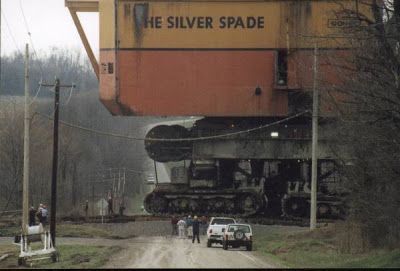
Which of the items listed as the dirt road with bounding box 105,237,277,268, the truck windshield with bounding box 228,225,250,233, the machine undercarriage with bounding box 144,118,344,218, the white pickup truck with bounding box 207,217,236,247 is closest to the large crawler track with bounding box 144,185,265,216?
the machine undercarriage with bounding box 144,118,344,218

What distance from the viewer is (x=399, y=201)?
20.2 meters

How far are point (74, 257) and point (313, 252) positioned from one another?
825 centimetres

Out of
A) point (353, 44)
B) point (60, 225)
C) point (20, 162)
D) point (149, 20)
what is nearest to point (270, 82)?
point (149, 20)

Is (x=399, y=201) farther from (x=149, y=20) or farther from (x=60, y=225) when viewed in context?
(x=60, y=225)

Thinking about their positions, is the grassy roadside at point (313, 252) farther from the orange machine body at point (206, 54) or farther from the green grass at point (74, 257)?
the orange machine body at point (206, 54)

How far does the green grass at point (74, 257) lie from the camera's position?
21.4 meters

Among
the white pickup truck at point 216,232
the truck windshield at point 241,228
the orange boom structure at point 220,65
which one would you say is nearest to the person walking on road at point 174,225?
the orange boom structure at point 220,65

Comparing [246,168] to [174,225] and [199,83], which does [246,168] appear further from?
[199,83]

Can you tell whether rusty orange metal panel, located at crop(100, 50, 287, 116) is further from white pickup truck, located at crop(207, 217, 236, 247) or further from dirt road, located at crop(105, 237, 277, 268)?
dirt road, located at crop(105, 237, 277, 268)

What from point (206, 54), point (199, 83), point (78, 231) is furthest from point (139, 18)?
point (78, 231)

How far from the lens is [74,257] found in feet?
79.5

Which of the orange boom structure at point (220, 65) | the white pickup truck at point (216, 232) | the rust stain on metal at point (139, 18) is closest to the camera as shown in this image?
the white pickup truck at point (216, 232)

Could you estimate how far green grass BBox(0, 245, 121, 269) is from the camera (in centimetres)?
2142

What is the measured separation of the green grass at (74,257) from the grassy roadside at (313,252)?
540cm
